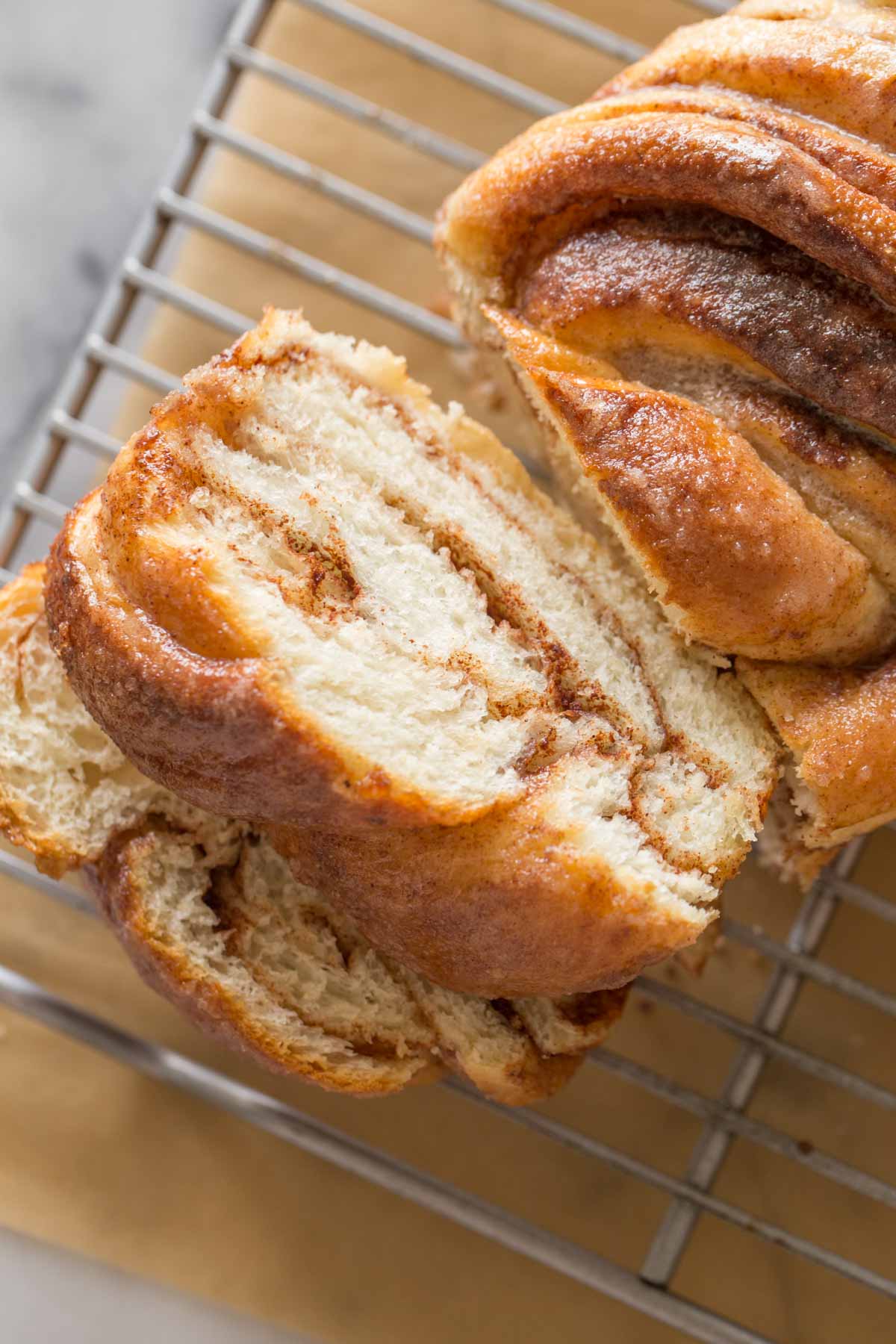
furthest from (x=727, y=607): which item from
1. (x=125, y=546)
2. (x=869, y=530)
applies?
(x=125, y=546)

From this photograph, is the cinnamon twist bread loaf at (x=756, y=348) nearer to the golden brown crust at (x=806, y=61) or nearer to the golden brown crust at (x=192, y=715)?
the golden brown crust at (x=806, y=61)

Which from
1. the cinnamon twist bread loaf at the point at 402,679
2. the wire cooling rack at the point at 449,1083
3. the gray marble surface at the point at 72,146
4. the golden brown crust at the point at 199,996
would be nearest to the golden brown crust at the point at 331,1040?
the golden brown crust at the point at 199,996

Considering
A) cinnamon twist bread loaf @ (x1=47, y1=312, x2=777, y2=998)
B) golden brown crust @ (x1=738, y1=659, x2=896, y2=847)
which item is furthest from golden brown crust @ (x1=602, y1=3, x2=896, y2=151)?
golden brown crust @ (x1=738, y1=659, x2=896, y2=847)

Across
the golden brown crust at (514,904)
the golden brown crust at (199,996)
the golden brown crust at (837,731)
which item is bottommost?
the golden brown crust at (199,996)

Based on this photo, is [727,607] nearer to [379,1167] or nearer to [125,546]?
[125,546]

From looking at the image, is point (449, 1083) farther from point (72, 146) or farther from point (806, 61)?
point (72, 146)

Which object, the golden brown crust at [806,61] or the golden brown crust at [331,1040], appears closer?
the golden brown crust at [806,61]

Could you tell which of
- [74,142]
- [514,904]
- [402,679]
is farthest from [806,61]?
[74,142]
